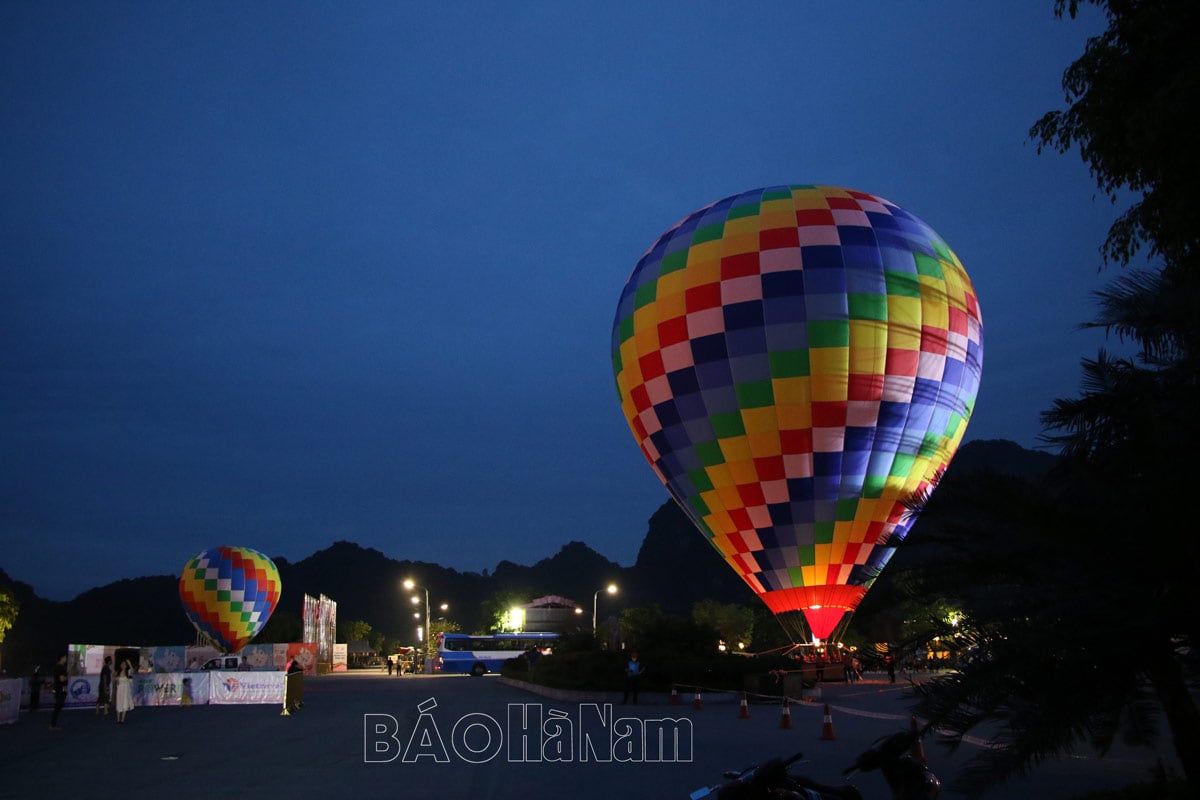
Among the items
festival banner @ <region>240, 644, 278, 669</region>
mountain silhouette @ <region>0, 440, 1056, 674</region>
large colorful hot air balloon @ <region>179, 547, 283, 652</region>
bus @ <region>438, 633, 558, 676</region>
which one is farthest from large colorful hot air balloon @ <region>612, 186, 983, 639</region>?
mountain silhouette @ <region>0, 440, 1056, 674</region>

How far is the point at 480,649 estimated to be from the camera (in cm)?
5919

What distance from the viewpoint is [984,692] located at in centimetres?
520

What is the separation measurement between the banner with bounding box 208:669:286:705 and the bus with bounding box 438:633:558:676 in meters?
30.3

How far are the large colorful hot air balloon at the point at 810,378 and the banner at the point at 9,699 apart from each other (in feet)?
53.5

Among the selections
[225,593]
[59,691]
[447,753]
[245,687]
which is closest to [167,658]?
[225,593]

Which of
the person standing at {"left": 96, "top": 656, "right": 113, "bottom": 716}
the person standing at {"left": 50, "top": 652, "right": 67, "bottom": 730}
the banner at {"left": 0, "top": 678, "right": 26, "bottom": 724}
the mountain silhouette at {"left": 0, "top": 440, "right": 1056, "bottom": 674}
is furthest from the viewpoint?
the mountain silhouette at {"left": 0, "top": 440, "right": 1056, "bottom": 674}

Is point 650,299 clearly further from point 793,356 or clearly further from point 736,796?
point 736,796

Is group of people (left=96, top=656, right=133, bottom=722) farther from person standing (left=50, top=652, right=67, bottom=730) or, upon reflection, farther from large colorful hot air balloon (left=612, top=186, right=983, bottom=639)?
large colorful hot air balloon (left=612, top=186, right=983, bottom=639)

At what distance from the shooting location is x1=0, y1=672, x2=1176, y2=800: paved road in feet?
33.4

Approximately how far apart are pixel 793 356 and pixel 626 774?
14.2 m

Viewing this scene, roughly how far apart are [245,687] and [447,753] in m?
17.6

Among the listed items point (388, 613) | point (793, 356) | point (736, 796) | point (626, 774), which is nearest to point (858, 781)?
point (626, 774)

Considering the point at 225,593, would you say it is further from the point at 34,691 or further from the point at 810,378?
the point at 810,378

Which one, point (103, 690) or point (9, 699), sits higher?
point (9, 699)
